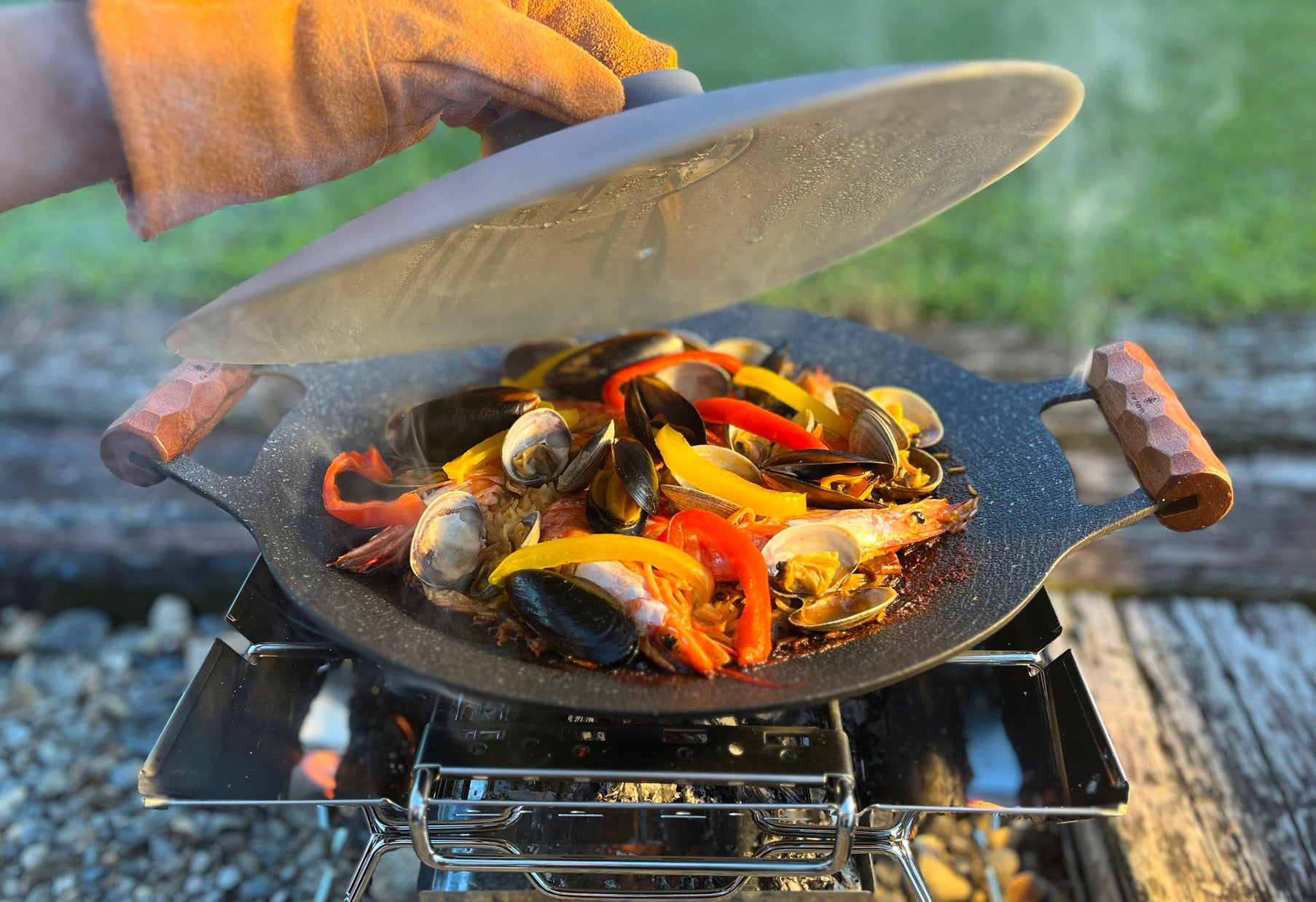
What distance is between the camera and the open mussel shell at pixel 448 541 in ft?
5.51

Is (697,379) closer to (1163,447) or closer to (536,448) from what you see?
(536,448)

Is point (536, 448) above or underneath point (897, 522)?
above

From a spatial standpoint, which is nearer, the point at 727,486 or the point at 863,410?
the point at 727,486

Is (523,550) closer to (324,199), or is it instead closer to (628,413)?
(628,413)

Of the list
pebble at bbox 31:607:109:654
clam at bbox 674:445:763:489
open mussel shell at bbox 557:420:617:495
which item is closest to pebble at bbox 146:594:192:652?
pebble at bbox 31:607:109:654

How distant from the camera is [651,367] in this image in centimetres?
222

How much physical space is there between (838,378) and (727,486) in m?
0.81

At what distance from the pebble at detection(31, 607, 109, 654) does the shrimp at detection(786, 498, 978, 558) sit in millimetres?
2693

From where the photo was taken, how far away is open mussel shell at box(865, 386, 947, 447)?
2164 mm

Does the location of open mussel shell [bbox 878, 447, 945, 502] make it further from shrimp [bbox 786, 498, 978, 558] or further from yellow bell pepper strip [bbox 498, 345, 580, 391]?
yellow bell pepper strip [bbox 498, 345, 580, 391]

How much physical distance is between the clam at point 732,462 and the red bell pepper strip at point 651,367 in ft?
1.00

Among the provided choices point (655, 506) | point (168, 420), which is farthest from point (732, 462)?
point (168, 420)

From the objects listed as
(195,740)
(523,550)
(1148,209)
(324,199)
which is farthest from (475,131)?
(1148,209)

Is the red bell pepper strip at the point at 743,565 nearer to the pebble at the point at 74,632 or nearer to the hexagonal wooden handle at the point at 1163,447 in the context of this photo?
the hexagonal wooden handle at the point at 1163,447
